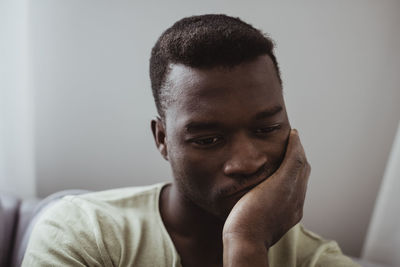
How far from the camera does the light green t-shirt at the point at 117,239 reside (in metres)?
0.94

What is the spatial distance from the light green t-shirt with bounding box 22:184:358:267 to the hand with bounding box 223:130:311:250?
21 cm

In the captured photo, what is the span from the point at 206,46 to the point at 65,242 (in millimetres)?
621

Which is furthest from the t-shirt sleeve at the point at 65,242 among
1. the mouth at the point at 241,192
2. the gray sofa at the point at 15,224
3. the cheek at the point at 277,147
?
the cheek at the point at 277,147

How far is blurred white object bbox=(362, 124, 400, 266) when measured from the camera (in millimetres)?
1447

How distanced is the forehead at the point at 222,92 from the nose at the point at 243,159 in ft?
0.23

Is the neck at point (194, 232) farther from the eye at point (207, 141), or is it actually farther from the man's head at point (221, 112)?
the eye at point (207, 141)

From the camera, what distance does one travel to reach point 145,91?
62.6 inches

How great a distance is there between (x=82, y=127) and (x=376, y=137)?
131cm

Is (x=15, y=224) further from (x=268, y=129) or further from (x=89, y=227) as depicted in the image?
(x=268, y=129)

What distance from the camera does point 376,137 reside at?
5.17ft

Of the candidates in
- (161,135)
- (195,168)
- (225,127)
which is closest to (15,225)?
(161,135)

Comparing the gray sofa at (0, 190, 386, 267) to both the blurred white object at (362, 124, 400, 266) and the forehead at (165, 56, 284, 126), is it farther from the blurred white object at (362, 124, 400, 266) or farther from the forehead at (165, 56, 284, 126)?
the blurred white object at (362, 124, 400, 266)

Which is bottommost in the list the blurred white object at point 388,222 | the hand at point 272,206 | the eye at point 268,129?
the blurred white object at point 388,222

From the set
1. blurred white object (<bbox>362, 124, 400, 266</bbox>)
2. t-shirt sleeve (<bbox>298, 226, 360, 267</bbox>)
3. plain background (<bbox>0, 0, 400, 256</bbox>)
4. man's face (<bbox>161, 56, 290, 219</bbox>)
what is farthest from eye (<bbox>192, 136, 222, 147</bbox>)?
blurred white object (<bbox>362, 124, 400, 266</bbox>)
